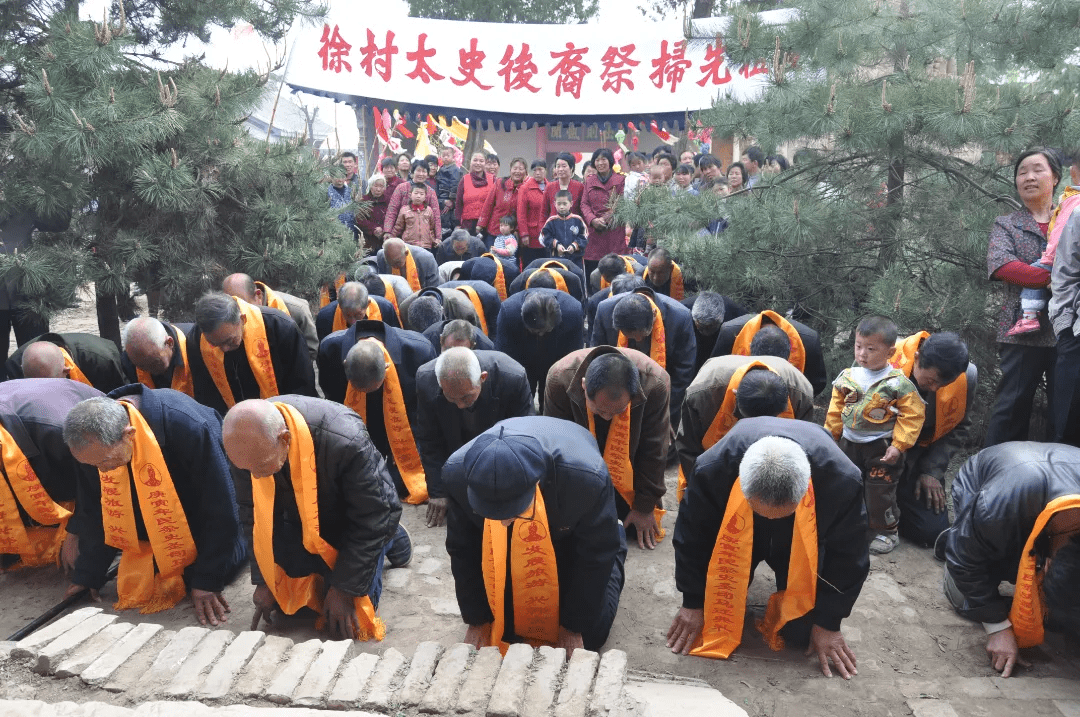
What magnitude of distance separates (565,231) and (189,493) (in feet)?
15.1

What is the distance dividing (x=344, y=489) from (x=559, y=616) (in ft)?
2.91

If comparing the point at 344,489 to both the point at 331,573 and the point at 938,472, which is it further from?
the point at 938,472

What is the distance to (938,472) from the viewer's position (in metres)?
3.75

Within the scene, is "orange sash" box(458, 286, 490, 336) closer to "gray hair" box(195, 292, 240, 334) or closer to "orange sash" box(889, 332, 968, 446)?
"gray hair" box(195, 292, 240, 334)

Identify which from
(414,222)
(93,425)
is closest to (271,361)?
(93,425)

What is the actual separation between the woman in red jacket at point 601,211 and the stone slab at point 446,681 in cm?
528

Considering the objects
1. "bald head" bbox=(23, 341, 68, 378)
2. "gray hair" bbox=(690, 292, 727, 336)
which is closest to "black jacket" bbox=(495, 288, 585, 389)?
"gray hair" bbox=(690, 292, 727, 336)

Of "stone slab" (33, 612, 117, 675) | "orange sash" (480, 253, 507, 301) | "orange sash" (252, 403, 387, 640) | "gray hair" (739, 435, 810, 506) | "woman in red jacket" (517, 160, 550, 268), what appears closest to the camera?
"stone slab" (33, 612, 117, 675)

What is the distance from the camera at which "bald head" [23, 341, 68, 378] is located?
3672 mm

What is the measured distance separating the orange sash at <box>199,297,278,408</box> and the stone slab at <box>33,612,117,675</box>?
1.96m

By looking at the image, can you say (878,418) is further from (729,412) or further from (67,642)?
(67,642)

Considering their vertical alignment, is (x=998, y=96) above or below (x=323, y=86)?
below

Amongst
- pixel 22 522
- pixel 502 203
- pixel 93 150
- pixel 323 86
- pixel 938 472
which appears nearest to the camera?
pixel 22 522

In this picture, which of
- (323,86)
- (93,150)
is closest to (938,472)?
(93,150)
